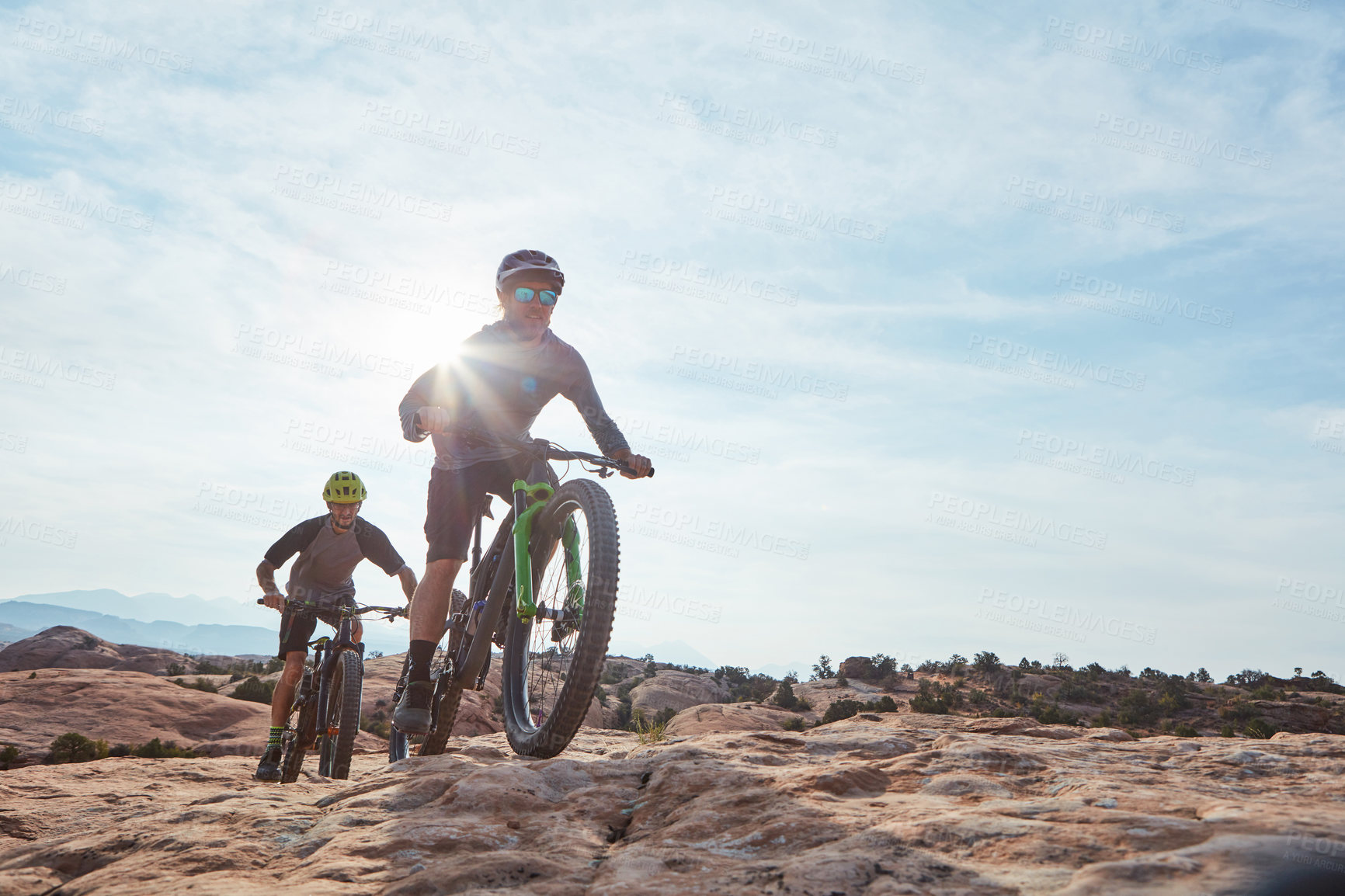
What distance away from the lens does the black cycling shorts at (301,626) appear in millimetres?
7918

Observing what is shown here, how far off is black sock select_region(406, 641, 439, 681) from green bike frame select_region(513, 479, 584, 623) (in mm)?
989

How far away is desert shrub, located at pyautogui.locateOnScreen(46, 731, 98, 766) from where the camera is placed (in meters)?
12.5

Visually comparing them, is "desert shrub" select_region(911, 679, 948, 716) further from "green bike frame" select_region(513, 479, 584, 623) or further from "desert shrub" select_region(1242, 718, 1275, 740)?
"green bike frame" select_region(513, 479, 584, 623)

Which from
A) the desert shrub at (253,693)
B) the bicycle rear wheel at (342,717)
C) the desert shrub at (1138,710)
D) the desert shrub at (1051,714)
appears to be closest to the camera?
the bicycle rear wheel at (342,717)

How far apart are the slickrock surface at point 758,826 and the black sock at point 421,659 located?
102cm

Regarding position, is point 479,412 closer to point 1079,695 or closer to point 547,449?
point 547,449

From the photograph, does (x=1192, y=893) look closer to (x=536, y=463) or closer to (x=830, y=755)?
(x=830, y=755)

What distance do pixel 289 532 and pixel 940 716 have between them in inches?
267

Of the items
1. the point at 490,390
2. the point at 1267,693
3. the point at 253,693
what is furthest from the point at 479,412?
the point at 1267,693

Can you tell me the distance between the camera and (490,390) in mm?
5758

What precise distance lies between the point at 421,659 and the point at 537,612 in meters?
1.32

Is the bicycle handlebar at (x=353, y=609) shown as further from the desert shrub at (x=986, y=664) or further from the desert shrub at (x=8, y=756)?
the desert shrub at (x=986, y=664)

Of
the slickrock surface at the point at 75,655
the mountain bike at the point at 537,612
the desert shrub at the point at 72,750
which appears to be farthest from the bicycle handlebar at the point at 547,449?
the slickrock surface at the point at 75,655

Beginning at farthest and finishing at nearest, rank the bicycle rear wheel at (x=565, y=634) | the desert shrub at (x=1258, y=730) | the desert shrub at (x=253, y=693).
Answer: the desert shrub at (x=253, y=693)
the desert shrub at (x=1258, y=730)
the bicycle rear wheel at (x=565, y=634)
